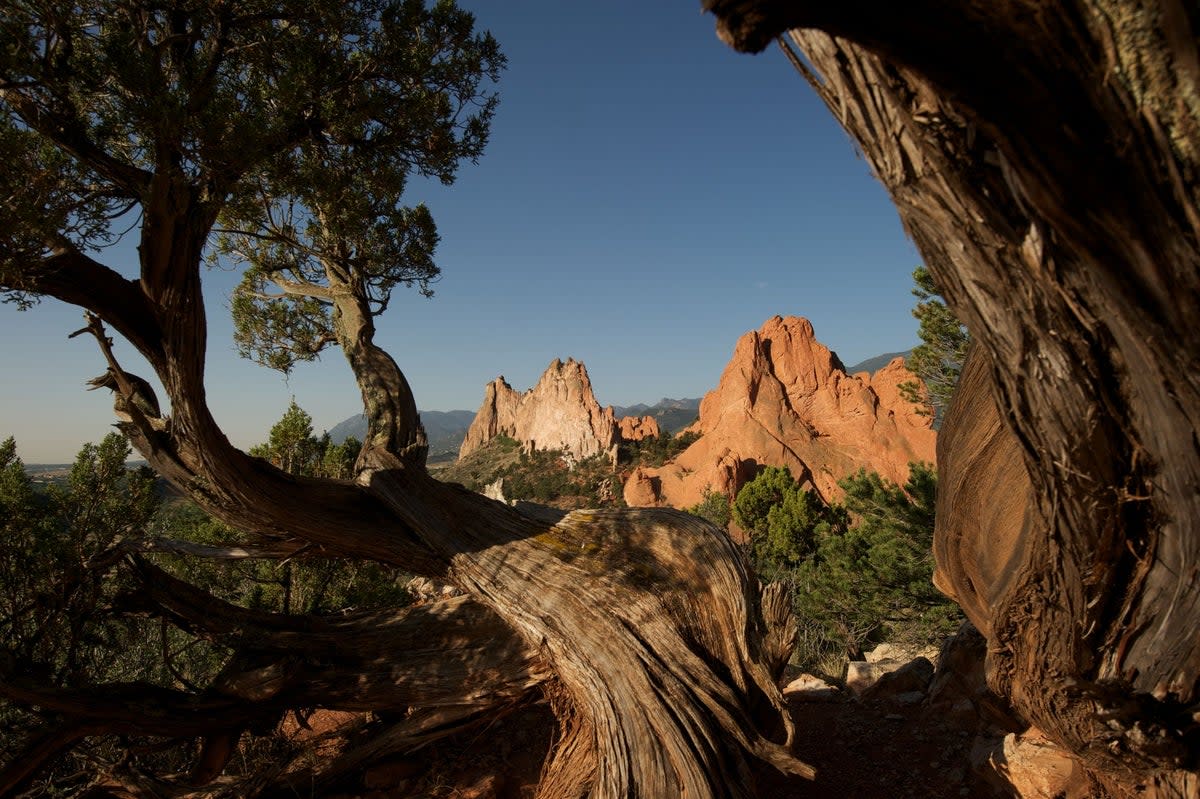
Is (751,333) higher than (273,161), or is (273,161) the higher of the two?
(751,333)

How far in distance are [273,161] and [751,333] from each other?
197ft

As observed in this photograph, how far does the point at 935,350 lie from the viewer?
14422mm

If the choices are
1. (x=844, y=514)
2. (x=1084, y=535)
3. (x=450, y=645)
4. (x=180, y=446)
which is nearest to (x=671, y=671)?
(x=450, y=645)

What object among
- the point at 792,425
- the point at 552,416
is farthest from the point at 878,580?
the point at 552,416

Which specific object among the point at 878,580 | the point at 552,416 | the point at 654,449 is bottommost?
the point at 878,580

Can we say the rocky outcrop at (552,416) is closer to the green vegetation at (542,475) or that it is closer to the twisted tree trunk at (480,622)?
the green vegetation at (542,475)

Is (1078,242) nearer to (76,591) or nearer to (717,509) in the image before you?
(76,591)

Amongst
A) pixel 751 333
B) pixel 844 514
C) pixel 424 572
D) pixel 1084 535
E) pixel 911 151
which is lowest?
pixel 844 514

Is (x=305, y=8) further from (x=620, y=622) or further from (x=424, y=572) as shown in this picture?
(x=620, y=622)

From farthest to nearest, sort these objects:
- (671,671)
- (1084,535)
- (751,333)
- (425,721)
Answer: (751,333) → (425,721) → (671,671) → (1084,535)

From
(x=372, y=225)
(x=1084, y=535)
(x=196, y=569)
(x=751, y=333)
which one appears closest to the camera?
(x=1084, y=535)

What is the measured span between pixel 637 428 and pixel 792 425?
25657 mm

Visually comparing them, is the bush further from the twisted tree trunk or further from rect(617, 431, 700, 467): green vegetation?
the twisted tree trunk

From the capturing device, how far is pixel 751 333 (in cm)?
6253
